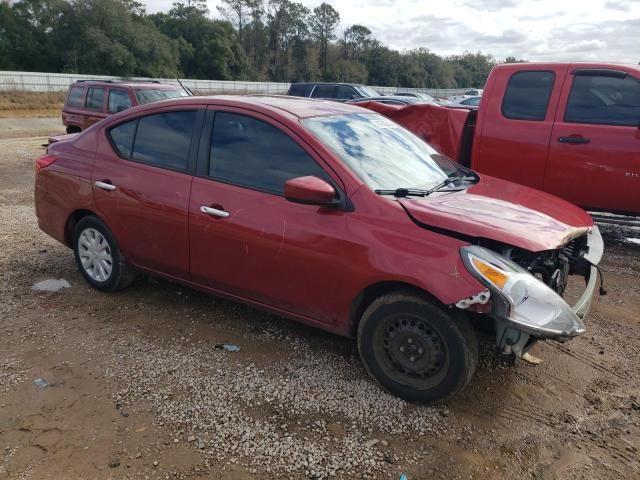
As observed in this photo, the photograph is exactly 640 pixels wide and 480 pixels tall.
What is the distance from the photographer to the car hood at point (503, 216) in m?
2.87

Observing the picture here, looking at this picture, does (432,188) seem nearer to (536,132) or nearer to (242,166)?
(242,166)

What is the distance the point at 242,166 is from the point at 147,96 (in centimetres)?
892

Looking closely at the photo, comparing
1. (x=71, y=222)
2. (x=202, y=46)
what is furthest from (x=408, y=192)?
(x=202, y=46)

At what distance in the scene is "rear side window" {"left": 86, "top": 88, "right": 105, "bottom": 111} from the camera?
12.1 meters

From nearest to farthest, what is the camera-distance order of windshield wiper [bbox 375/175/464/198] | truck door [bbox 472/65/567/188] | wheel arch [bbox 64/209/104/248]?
windshield wiper [bbox 375/175/464/198], wheel arch [bbox 64/209/104/248], truck door [bbox 472/65/567/188]

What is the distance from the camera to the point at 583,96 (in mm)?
5730

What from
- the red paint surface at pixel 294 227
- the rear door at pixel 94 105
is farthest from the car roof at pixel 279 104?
the rear door at pixel 94 105

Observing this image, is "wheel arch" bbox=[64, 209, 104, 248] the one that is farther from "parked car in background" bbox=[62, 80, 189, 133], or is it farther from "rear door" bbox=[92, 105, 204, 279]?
"parked car in background" bbox=[62, 80, 189, 133]

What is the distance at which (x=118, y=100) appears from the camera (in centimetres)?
1168

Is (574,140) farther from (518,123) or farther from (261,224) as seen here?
(261,224)

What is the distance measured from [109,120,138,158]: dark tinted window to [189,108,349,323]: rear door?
0.83 metres

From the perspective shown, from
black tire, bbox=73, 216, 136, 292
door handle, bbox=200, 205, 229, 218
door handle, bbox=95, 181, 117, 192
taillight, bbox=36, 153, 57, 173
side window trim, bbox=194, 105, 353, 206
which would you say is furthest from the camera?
taillight, bbox=36, 153, 57, 173

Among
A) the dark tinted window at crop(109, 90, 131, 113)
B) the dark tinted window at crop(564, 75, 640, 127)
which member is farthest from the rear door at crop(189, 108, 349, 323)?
the dark tinted window at crop(109, 90, 131, 113)

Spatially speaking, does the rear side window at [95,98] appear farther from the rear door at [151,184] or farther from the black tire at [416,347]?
the black tire at [416,347]
